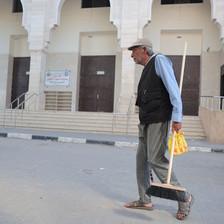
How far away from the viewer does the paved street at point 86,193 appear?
2.34 meters

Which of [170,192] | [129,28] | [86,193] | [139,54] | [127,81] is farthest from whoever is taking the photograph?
[127,81]

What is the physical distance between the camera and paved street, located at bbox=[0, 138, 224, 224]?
2344 mm

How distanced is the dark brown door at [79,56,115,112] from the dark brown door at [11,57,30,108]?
4.65m

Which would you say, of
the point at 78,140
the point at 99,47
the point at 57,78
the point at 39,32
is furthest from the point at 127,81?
the point at 78,140

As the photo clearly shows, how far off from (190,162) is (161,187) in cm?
362

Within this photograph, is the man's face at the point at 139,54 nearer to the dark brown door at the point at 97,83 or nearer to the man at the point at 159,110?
the man at the point at 159,110

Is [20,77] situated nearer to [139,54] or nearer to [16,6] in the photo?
[16,6]

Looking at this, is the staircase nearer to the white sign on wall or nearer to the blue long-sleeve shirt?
the white sign on wall

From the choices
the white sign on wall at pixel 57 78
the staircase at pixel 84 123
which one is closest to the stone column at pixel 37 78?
the white sign on wall at pixel 57 78

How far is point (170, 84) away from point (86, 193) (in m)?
1.72

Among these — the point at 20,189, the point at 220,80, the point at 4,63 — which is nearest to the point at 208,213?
the point at 20,189

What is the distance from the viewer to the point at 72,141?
27.9 feet

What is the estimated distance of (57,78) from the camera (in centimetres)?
1655

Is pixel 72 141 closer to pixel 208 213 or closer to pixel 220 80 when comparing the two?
pixel 208 213
